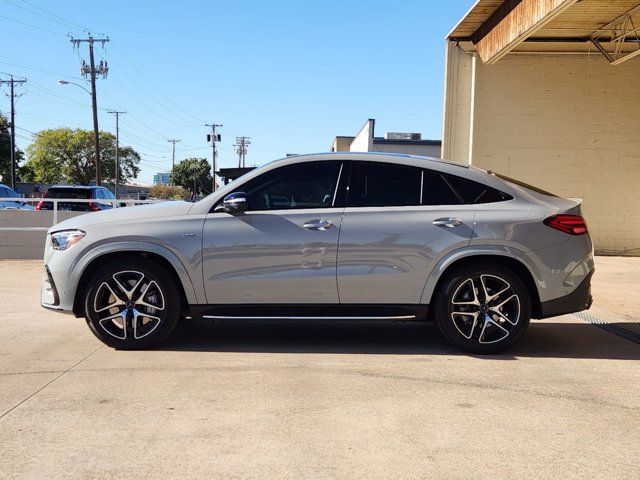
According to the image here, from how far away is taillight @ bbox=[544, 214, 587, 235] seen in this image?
5.44m

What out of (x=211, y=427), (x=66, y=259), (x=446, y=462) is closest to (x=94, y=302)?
(x=66, y=259)

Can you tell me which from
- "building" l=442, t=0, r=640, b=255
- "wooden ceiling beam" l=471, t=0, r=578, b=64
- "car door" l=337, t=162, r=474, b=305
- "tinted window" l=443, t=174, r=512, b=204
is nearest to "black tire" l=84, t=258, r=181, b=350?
"car door" l=337, t=162, r=474, b=305

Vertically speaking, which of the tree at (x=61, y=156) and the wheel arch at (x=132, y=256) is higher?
the tree at (x=61, y=156)

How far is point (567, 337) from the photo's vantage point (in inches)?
254

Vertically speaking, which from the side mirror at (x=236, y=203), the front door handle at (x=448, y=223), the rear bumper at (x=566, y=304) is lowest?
the rear bumper at (x=566, y=304)

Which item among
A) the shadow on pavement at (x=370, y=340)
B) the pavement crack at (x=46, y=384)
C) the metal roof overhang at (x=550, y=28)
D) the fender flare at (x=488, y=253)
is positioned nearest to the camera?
the pavement crack at (x=46, y=384)

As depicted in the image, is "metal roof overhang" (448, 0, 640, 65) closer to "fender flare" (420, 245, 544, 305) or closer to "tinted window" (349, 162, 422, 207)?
"tinted window" (349, 162, 422, 207)

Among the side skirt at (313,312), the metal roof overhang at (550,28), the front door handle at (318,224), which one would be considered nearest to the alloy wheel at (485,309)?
the side skirt at (313,312)

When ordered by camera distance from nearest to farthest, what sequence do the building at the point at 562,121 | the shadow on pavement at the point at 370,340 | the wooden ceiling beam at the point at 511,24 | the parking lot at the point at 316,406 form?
1. the parking lot at the point at 316,406
2. the shadow on pavement at the point at 370,340
3. the wooden ceiling beam at the point at 511,24
4. the building at the point at 562,121

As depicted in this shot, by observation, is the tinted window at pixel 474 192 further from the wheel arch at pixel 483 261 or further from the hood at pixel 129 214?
the hood at pixel 129 214

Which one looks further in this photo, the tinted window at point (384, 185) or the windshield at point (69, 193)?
the windshield at point (69, 193)

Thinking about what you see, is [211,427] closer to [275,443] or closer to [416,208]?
[275,443]

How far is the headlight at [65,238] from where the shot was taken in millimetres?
5566

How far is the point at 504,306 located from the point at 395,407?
70.6 inches
